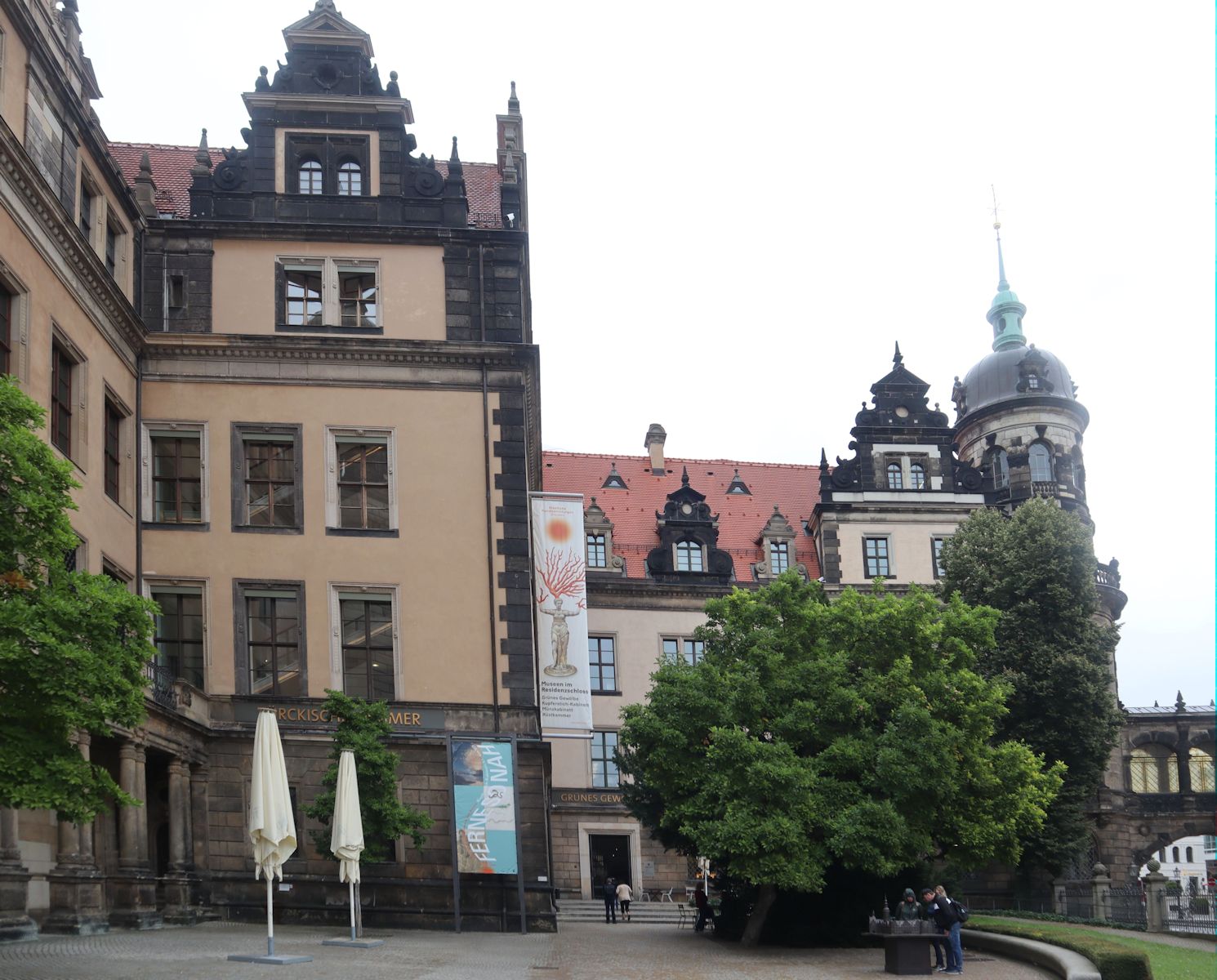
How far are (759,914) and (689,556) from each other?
95.3 feet

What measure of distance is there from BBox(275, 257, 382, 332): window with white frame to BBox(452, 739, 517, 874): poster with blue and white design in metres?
10.7

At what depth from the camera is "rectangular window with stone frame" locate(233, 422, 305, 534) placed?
35875 mm

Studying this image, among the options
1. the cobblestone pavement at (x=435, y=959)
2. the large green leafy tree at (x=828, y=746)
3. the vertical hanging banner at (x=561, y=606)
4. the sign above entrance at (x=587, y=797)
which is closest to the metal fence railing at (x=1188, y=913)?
the large green leafy tree at (x=828, y=746)

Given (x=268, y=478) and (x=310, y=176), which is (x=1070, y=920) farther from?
(x=310, y=176)

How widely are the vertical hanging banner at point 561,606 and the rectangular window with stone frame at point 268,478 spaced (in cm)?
564

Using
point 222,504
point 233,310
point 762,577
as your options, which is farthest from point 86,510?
point 762,577

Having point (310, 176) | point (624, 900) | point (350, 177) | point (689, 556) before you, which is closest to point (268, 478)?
point (310, 176)

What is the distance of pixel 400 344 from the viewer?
37.1 m

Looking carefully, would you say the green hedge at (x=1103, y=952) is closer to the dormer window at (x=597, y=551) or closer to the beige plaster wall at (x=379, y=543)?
the beige plaster wall at (x=379, y=543)

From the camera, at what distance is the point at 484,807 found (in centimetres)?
3356

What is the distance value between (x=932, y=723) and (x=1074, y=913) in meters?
16.1

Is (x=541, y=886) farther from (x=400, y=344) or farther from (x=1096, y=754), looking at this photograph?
(x=1096, y=754)

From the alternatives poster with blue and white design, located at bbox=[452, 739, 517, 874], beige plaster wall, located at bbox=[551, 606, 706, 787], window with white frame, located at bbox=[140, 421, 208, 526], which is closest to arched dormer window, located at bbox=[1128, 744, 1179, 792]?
beige plaster wall, located at bbox=[551, 606, 706, 787]

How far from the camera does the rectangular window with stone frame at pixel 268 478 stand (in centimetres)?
3588
